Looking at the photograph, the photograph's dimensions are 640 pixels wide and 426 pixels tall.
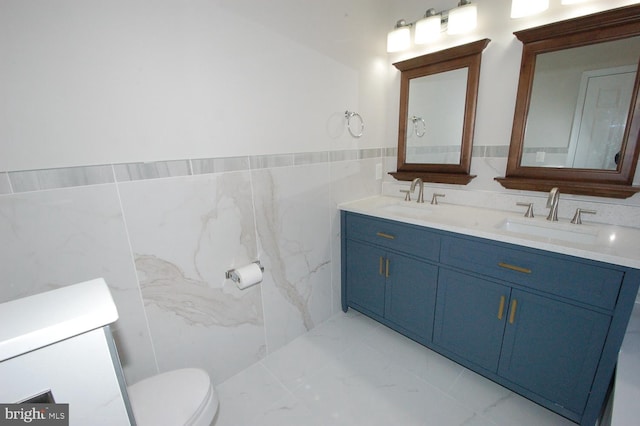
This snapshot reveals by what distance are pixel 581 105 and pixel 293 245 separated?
5.64 ft

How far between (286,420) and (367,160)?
170cm

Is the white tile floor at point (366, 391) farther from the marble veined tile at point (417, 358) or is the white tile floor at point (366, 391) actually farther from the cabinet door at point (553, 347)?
the cabinet door at point (553, 347)

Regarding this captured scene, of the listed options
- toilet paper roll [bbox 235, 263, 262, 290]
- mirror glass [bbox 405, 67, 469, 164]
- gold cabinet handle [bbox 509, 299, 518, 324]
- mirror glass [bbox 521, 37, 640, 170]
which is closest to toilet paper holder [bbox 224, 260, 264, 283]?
toilet paper roll [bbox 235, 263, 262, 290]

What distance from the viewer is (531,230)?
5.01ft

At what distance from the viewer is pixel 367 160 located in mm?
2104

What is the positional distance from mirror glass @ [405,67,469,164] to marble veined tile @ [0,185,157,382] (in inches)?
73.9

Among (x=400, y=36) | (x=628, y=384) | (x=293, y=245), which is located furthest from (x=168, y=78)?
(x=628, y=384)

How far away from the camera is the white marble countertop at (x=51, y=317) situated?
0.54 metres

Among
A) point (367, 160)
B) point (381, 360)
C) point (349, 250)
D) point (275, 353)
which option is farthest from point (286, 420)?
point (367, 160)

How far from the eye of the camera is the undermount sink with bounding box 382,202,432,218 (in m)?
1.93

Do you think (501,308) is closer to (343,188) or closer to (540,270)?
(540,270)

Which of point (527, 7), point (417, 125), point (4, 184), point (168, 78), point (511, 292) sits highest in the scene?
point (527, 7)

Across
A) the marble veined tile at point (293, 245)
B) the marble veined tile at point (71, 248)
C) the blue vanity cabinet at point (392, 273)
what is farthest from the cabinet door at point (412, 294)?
the marble veined tile at point (71, 248)

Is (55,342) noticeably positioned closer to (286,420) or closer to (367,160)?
(286,420)
